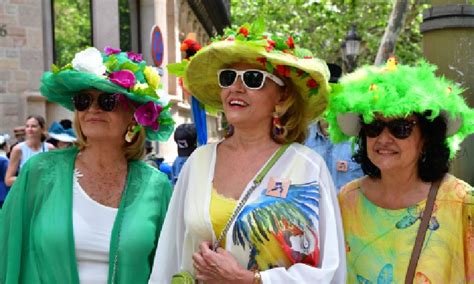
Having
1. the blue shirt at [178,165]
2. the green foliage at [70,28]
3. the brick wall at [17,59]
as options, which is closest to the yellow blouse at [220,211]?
the blue shirt at [178,165]

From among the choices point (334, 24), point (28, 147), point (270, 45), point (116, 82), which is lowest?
point (28, 147)

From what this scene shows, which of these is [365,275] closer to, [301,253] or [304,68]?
[301,253]

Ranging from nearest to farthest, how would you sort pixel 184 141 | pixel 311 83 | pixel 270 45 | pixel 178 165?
pixel 270 45 → pixel 311 83 → pixel 178 165 → pixel 184 141

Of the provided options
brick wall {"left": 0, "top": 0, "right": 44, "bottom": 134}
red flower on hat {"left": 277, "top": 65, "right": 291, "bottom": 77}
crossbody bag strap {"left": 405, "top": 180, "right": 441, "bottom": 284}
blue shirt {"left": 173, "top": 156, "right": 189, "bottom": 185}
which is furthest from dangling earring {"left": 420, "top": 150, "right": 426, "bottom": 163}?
brick wall {"left": 0, "top": 0, "right": 44, "bottom": 134}

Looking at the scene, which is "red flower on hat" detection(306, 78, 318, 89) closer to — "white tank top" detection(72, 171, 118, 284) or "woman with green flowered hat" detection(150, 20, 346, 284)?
"woman with green flowered hat" detection(150, 20, 346, 284)

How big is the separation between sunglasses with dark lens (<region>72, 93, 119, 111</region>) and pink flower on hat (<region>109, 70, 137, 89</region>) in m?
0.07

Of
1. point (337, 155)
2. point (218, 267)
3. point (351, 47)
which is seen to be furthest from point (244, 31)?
point (351, 47)

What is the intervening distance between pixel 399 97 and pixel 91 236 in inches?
61.4

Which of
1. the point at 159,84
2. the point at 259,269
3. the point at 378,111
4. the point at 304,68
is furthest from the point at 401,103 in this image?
the point at 159,84

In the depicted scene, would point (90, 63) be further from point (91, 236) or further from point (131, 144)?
point (91, 236)

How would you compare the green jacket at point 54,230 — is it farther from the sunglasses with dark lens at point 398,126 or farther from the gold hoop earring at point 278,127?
the sunglasses with dark lens at point 398,126

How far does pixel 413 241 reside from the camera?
273cm

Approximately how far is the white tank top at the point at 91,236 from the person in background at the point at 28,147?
175 inches

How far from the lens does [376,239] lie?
2.81 m
